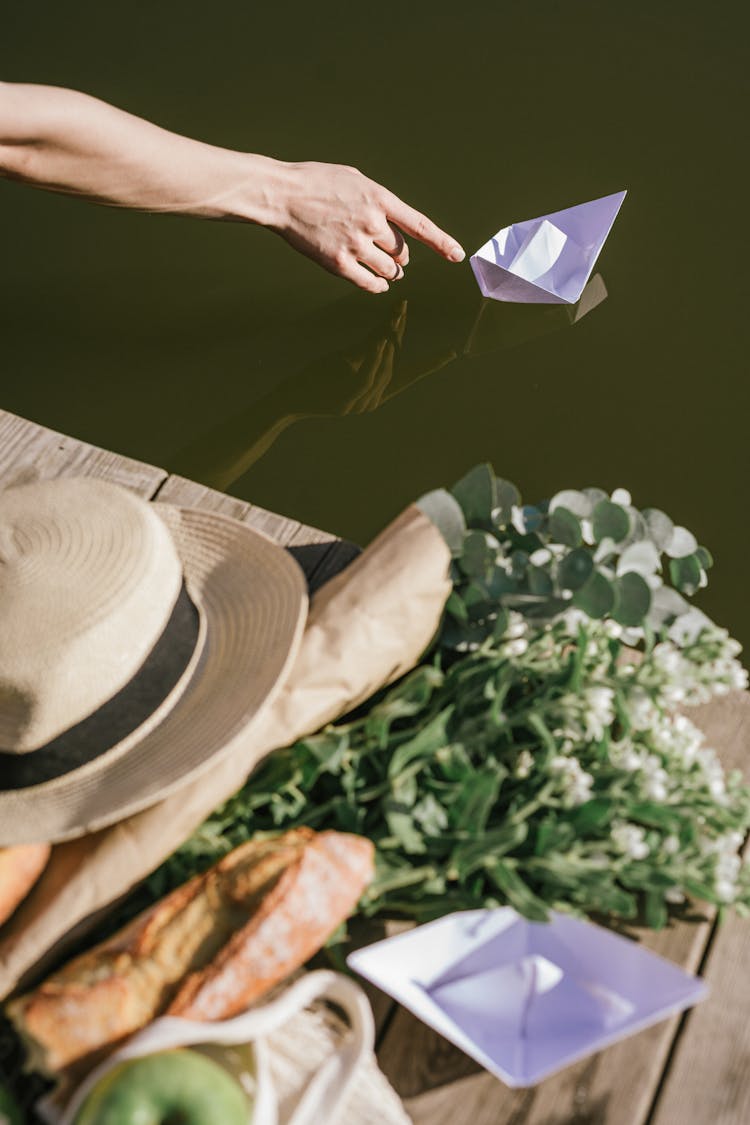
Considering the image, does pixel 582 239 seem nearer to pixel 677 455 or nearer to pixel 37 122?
pixel 677 455

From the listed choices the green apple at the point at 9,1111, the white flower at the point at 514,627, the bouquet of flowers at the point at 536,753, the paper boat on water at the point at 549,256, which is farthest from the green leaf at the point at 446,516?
the paper boat on water at the point at 549,256

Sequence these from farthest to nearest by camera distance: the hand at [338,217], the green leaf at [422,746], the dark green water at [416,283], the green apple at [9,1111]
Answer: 1. the dark green water at [416,283]
2. the hand at [338,217]
3. the green leaf at [422,746]
4. the green apple at [9,1111]

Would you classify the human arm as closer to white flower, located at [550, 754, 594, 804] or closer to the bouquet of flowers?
the bouquet of flowers

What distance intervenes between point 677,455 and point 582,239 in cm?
51

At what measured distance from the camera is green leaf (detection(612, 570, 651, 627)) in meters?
1.37

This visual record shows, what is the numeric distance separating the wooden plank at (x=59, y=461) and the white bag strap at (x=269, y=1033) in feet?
3.03

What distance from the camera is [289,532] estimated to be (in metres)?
1.73

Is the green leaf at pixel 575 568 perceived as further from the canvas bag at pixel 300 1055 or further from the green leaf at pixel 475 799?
the canvas bag at pixel 300 1055

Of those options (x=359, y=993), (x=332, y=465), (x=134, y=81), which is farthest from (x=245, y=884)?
(x=134, y=81)

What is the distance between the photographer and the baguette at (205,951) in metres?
1.06

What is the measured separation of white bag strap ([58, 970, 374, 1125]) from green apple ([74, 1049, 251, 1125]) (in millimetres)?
15

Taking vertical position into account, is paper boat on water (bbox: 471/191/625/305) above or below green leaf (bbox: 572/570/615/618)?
above

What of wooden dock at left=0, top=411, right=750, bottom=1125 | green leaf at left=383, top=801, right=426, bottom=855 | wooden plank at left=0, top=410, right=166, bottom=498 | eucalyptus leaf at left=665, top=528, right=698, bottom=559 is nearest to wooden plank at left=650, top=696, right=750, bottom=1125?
wooden dock at left=0, top=411, right=750, bottom=1125

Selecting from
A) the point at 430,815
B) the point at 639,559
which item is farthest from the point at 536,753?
the point at 639,559
